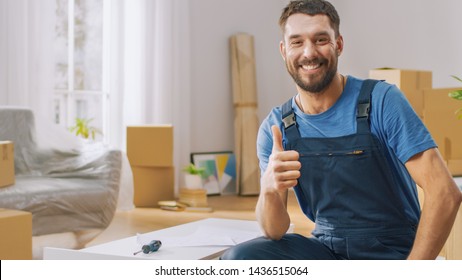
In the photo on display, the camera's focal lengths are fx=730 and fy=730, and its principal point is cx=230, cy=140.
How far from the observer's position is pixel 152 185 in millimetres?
5488

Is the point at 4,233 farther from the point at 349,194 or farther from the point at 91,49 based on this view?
the point at 91,49

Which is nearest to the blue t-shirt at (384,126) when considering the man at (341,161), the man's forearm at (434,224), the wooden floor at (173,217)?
the man at (341,161)

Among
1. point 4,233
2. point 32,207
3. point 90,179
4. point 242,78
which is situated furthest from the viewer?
point 242,78

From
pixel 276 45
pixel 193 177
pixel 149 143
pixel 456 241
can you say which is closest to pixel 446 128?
pixel 456 241

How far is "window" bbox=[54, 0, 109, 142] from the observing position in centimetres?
548

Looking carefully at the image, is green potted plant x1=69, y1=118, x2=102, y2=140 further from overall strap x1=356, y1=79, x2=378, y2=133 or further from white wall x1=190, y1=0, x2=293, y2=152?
overall strap x1=356, y1=79, x2=378, y2=133

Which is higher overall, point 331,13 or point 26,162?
point 331,13

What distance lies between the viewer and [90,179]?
401cm

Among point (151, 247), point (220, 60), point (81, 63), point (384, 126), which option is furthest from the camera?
point (220, 60)

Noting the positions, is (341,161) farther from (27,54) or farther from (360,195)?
(27,54)

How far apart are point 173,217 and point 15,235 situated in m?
2.22

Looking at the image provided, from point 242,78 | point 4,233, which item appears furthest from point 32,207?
point 242,78

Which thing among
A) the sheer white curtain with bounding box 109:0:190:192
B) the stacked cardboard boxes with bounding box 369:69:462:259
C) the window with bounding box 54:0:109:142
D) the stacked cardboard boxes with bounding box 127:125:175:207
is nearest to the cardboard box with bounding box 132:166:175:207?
the stacked cardboard boxes with bounding box 127:125:175:207
